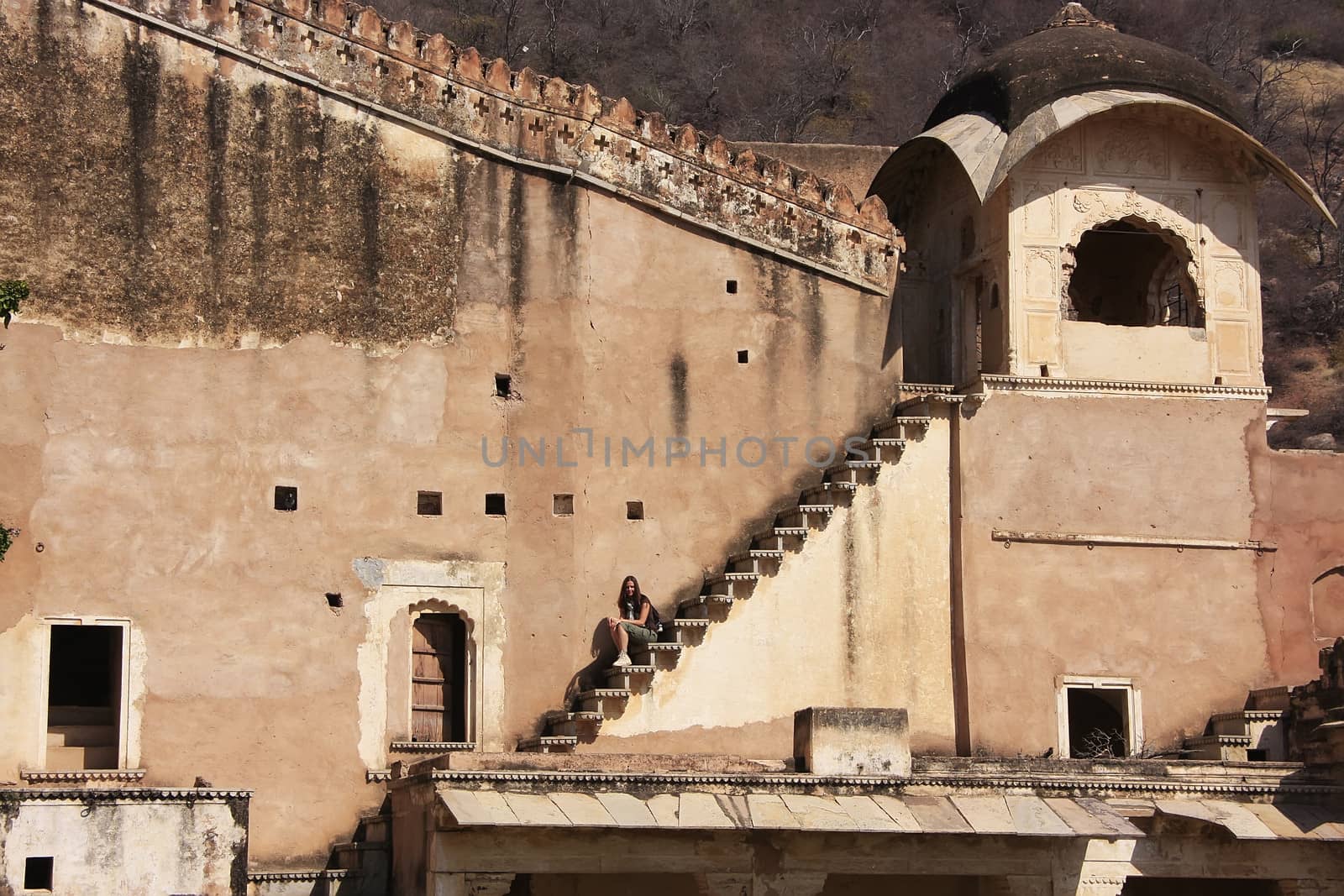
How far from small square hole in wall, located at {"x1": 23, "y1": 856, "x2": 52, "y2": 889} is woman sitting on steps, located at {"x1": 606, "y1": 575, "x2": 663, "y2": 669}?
6.21m

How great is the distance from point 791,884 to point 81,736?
283 inches

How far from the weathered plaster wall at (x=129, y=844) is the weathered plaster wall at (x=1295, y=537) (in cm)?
1144

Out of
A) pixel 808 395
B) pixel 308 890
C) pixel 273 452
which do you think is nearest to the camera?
pixel 308 890

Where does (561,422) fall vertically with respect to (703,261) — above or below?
below

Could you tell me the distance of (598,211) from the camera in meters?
24.4

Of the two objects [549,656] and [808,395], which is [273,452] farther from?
[808,395]

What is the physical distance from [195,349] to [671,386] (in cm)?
501

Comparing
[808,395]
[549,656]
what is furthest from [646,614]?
[808,395]

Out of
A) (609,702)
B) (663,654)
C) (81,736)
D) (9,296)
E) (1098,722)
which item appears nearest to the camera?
(9,296)

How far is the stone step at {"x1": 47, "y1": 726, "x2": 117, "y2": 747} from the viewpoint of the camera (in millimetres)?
22203

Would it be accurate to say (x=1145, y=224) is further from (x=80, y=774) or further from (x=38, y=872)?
(x=38, y=872)

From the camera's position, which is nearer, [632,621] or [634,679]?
[634,679]

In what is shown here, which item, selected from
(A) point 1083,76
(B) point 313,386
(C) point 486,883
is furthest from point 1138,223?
(C) point 486,883

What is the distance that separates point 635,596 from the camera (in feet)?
77.5
